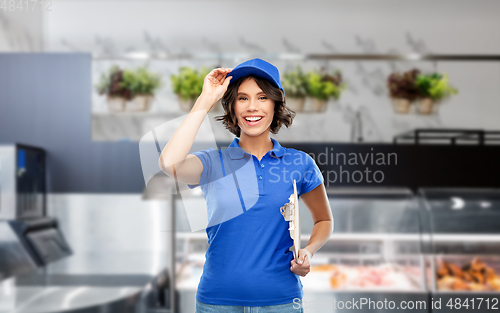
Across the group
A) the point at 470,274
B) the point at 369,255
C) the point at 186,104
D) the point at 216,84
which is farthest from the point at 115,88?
the point at 470,274

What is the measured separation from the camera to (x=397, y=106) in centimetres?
244

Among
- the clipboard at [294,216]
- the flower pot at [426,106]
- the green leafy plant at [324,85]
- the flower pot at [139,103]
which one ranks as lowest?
the clipboard at [294,216]

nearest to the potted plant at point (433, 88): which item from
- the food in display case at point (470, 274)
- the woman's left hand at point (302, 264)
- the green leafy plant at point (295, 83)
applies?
the green leafy plant at point (295, 83)

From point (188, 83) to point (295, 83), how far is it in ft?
2.19

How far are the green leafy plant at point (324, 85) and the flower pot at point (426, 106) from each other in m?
0.49

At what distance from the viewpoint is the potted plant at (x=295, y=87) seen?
7.73ft

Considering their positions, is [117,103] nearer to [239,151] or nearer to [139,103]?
[139,103]

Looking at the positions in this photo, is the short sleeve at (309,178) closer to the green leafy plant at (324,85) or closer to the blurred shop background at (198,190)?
the blurred shop background at (198,190)

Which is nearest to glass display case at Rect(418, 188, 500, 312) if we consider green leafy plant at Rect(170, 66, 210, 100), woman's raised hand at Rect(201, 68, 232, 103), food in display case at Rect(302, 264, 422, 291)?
food in display case at Rect(302, 264, 422, 291)

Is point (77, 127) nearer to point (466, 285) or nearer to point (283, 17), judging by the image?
point (283, 17)

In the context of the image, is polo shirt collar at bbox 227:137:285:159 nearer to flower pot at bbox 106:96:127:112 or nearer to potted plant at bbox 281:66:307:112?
potted plant at bbox 281:66:307:112

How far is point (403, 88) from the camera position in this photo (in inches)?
94.7

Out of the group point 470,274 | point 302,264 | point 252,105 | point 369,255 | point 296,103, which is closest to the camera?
point 302,264

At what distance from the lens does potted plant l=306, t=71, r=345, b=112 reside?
2.38 metres
